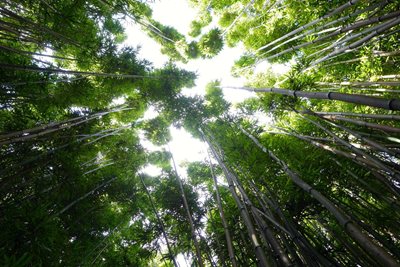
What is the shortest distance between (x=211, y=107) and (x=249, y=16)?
9.09 feet

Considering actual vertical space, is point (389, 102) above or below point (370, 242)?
above

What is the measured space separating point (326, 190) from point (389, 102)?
2146 mm

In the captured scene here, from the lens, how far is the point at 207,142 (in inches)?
214

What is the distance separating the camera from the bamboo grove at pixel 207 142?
2.63m

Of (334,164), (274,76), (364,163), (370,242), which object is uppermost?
(274,76)

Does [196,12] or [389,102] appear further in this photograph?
[196,12]

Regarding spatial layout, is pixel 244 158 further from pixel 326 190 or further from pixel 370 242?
pixel 370 242

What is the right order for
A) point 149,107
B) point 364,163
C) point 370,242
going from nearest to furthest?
point 370,242 < point 364,163 < point 149,107

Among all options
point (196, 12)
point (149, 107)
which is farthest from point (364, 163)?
point (196, 12)

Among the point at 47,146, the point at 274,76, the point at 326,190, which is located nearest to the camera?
the point at 326,190

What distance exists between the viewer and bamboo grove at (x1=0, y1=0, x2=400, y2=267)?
263cm

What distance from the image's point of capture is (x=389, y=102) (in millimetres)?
1561

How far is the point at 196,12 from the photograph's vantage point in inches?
311

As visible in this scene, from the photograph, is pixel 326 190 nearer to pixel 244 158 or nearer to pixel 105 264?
pixel 244 158
